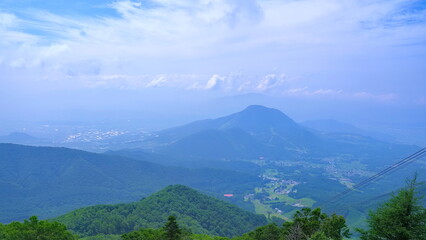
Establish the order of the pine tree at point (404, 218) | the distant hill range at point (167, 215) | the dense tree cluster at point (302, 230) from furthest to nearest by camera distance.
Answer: the distant hill range at point (167, 215) < the dense tree cluster at point (302, 230) < the pine tree at point (404, 218)

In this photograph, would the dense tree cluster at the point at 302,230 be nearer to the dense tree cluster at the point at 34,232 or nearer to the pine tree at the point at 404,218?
the pine tree at the point at 404,218

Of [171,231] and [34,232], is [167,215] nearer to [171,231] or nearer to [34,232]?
[34,232]

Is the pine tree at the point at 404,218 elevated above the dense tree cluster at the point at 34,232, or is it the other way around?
the pine tree at the point at 404,218

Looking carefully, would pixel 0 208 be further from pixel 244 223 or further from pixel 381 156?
pixel 381 156

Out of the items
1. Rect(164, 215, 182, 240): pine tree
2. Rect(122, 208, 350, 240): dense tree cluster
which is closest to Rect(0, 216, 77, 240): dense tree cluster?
Rect(122, 208, 350, 240): dense tree cluster

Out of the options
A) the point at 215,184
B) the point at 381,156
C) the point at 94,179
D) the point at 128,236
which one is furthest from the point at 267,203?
the point at 381,156

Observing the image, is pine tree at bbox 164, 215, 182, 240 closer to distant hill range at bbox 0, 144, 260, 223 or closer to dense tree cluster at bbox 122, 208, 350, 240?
dense tree cluster at bbox 122, 208, 350, 240

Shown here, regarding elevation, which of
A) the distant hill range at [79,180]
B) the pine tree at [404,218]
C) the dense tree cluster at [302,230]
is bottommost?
the distant hill range at [79,180]

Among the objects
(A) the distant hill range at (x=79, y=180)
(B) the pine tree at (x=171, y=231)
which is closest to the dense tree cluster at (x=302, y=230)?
(B) the pine tree at (x=171, y=231)
